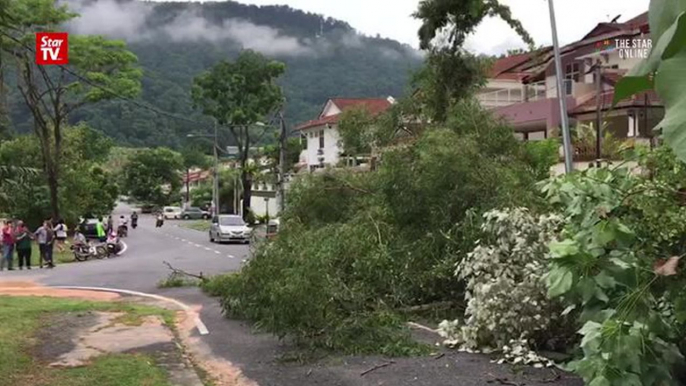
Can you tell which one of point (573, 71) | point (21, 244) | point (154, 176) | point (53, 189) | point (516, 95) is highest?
point (573, 71)

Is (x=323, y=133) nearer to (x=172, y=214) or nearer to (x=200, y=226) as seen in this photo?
(x=200, y=226)

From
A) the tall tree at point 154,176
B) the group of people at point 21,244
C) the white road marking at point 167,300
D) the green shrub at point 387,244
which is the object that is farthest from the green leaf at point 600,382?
the tall tree at point 154,176

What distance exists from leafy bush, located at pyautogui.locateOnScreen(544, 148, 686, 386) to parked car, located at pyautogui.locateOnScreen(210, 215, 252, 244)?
32.0m

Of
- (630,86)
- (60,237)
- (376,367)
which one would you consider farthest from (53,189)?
(630,86)

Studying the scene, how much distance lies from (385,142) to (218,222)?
24.2 meters

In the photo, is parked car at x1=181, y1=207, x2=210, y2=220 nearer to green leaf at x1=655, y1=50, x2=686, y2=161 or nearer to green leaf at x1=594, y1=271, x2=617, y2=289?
green leaf at x1=594, y1=271, x2=617, y2=289

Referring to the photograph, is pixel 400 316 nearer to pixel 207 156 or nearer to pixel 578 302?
pixel 578 302

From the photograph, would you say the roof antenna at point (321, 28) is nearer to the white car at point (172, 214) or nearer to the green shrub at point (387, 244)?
the white car at point (172, 214)

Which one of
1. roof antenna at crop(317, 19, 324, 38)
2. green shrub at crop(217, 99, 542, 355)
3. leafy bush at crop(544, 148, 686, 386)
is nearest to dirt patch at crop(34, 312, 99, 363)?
green shrub at crop(217, 99, 542, 355)

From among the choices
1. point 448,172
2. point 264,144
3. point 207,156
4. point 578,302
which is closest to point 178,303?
point 448,172

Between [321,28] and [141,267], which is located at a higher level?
[321,28]

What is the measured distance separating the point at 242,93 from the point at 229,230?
17.6 m

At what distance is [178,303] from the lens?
15.4 metres

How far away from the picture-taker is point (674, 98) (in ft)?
3.95
